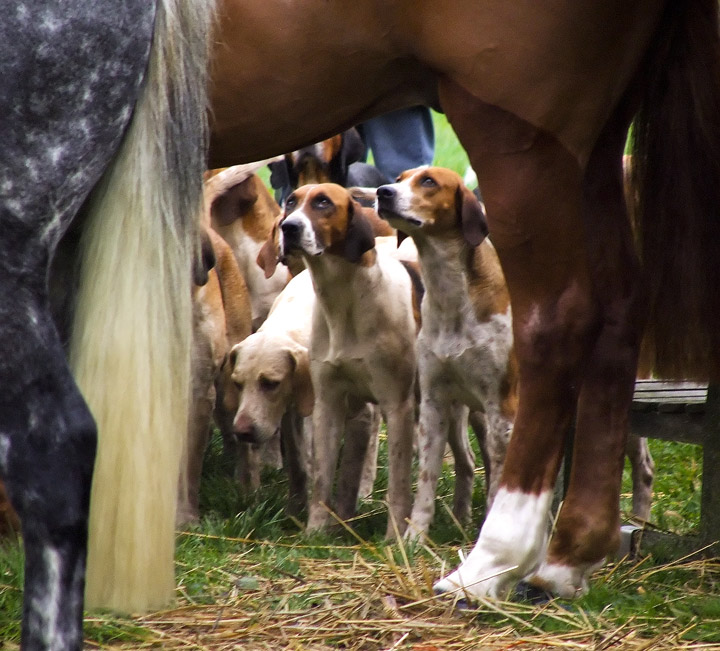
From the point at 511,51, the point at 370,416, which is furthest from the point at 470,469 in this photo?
the point at 511,51

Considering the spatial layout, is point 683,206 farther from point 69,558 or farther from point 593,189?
point 69,558

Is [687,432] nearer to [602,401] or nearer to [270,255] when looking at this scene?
[602,401]

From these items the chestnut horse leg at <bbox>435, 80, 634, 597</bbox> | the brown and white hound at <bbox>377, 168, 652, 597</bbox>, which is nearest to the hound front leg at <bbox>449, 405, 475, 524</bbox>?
the brown and white hound at <bbox>377, 168, 652, 597</bbox>

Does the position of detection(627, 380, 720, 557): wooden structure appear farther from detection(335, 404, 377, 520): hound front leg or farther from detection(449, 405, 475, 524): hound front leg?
detection(335, 404, 377, 520): hound front leg

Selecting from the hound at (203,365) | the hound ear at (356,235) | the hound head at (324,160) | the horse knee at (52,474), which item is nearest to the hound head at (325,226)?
the hound ear at (356,235)

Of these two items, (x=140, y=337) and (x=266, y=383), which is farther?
(x=266, y=383)

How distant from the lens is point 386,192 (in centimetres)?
452

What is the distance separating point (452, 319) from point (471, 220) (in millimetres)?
380

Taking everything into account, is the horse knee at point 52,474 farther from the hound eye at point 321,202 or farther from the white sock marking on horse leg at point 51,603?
the hound eye at point 321,202

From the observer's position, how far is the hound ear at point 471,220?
15.0 feet

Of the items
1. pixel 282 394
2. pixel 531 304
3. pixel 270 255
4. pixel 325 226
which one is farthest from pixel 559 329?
pixel 270 255

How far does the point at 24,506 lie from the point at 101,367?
33 centimetres

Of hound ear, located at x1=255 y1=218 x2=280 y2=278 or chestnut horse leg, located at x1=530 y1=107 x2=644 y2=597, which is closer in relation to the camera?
chestnut horse leg, located at x1=530 y1=107 x2=644 y2=597

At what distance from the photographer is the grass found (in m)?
2.70
